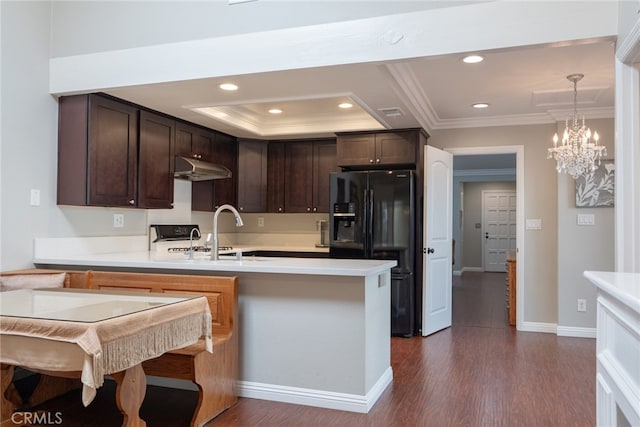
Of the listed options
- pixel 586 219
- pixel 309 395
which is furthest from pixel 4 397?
pixel 586 219

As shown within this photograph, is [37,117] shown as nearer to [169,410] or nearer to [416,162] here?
[169,410]

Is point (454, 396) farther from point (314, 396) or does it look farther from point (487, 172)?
point (487, 172)

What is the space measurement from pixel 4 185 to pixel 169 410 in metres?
1.92

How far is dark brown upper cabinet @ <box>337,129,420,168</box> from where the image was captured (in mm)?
4992

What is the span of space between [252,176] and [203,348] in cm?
328

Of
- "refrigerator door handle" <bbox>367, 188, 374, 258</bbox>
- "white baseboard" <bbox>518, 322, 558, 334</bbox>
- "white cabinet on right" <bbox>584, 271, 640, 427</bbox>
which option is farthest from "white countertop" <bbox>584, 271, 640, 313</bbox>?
"white baseboard" <bbox>518, 322, 558, 334</bbox>

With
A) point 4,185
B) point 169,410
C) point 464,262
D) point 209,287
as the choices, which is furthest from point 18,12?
point 464,262

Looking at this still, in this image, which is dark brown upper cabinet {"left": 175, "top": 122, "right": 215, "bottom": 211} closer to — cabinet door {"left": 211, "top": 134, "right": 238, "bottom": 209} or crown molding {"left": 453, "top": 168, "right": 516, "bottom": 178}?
cabinet door {"left": 211, "top": 134, "right": 238, "bottom": 209}

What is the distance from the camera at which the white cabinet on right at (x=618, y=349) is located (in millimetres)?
1306

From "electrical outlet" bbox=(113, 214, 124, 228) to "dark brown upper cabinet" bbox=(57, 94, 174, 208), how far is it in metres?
0.26

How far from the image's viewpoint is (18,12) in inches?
Result: 133

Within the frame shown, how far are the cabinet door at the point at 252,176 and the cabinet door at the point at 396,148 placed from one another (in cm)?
149

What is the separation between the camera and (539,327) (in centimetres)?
508

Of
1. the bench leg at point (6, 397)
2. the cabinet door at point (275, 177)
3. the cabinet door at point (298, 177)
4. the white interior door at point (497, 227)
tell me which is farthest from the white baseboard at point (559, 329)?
the white interior door at point (497, 227)
